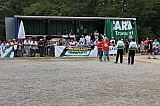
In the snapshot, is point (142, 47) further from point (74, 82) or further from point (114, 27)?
point (74, 82)

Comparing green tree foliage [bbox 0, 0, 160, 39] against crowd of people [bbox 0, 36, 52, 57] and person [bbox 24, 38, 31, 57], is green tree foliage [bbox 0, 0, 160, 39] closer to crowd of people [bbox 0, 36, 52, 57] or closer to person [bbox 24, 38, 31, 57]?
crowd of people [bbox 0, 36, 52, 57]

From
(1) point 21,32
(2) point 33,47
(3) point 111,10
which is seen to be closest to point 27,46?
(2) point 33,47

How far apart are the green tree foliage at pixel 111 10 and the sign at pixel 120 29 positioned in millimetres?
16022

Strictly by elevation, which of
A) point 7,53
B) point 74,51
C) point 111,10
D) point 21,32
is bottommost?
point 7,53

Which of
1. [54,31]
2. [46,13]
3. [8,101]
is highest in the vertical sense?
[46,13]

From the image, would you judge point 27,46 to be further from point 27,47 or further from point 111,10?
point 111,10

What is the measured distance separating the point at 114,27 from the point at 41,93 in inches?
806

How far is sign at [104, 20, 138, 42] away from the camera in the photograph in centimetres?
2773

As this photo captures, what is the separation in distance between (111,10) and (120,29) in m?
17.0

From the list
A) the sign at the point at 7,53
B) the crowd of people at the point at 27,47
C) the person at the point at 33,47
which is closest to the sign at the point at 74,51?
the crowd of people at the point at 27,47

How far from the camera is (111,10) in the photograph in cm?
4444

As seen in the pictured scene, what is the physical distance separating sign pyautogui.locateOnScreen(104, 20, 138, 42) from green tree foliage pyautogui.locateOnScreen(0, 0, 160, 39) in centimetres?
1602

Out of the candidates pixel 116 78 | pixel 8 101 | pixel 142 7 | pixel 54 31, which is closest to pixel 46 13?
pixel 142 7

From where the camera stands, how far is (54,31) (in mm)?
28281
